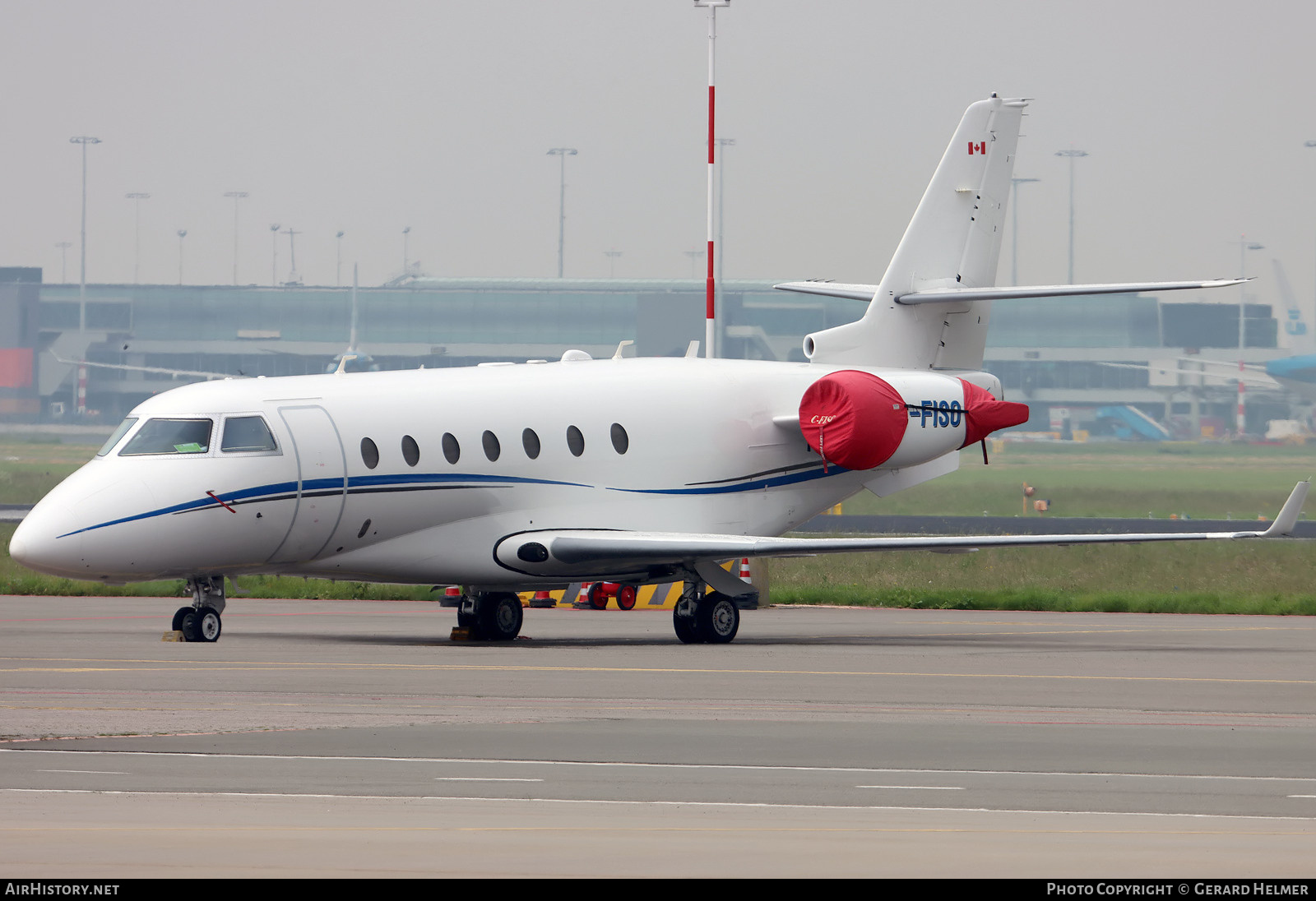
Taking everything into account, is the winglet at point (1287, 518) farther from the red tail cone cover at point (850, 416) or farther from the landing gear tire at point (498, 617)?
the landing gear tire at point (498, 617)

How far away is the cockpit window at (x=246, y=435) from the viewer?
26328 mm

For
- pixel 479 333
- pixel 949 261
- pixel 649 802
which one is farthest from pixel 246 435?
pixel 479 333

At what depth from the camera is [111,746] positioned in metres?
14.9

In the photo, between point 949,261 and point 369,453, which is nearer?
point 369,453

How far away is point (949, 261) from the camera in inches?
1351

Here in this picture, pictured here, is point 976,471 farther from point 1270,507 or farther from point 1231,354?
point 1231,354

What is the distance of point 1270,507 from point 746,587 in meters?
50.6

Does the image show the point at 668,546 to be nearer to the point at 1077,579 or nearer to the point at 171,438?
the point at 171,438

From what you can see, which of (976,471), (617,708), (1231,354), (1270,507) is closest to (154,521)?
(617,708)

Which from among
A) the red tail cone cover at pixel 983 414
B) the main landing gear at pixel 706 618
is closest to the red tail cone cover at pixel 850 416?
the red tail cone cover at pixel 983 414

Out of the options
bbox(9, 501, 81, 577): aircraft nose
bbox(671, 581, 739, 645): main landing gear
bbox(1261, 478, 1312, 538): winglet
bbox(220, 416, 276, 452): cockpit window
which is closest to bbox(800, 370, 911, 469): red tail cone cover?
bbox(671, 581, 739, 645): main landing gear

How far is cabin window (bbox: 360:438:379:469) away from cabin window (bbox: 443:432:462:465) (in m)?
1.12

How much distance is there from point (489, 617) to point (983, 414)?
9.10 meters

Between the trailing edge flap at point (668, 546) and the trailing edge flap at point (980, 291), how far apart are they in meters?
3.50
